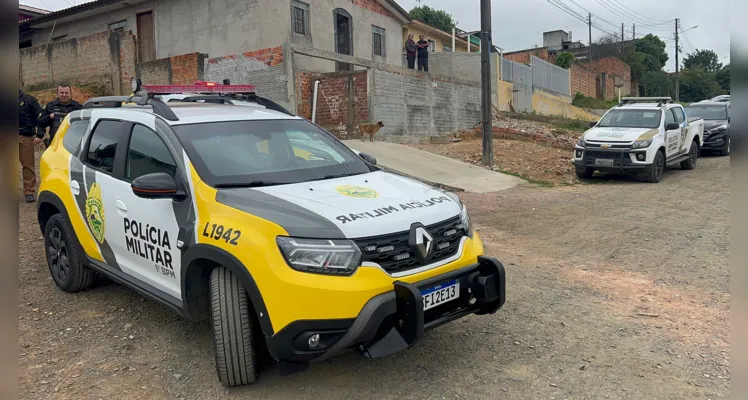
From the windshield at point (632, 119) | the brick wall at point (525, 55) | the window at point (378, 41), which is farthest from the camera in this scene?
the brick wall at point (525, 55)

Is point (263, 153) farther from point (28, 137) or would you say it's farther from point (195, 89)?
point (28, 137)

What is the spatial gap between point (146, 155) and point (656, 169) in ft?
35.3

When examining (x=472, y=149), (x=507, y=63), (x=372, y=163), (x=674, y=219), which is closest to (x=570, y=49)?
(x=507, y=63)

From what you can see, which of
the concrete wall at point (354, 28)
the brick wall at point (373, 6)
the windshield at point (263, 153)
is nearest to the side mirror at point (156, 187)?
the windshield at point (263, 153)

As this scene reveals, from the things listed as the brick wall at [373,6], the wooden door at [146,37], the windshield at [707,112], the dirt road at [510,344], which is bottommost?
the dirt road at [510,344]

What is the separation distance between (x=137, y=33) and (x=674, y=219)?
1927 centimetres

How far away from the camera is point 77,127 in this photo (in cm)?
481

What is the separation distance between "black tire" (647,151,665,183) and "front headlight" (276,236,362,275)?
10357mm

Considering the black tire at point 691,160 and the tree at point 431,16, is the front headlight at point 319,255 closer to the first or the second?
the black tire at point 691,160

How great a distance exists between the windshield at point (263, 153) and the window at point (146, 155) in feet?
0.59

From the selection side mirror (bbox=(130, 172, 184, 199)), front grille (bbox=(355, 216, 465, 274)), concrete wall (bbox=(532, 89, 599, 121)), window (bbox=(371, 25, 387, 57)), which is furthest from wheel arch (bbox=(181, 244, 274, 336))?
concrete wall (bbox=(532, 89, 599, 121))

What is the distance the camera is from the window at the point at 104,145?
4203 millimetres

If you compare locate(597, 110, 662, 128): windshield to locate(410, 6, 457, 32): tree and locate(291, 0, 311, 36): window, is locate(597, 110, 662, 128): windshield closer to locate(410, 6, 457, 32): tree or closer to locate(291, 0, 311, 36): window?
locate(291, 0, 311, 36): window

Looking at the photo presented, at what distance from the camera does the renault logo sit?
309cm
